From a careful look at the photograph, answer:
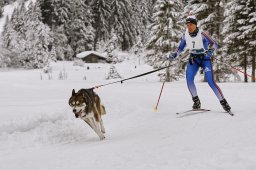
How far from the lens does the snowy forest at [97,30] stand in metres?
27.7

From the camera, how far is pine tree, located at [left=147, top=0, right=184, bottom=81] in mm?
28578

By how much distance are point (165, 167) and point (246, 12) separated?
2265cm

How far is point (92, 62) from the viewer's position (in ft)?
230

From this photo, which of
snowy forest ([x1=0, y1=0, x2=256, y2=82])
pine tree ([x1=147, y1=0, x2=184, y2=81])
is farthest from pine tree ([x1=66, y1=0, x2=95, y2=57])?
pine tree ([x1=147, y1=0, x2=184, y2=81])

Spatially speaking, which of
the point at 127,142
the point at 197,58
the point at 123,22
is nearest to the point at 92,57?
the point at 123,22

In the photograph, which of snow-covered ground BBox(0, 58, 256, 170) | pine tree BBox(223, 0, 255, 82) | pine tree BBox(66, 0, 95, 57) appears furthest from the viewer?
pine tree BBox(66, 0, 95, 57)

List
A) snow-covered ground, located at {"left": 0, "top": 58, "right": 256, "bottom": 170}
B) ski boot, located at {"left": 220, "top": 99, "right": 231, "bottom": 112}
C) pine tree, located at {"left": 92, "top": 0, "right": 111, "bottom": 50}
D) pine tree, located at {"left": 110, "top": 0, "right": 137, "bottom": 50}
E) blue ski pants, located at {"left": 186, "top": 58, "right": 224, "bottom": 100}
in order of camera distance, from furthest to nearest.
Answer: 1. pine tree, located at {"left": 110, "top": 0, "right": 137, "bottom": 50}
2. pine tree, located at {"left": 92, "top": 0, "right": 111, "bottom": 50}
3. blue ski pants, located at {"left": 186, "top": 58, "right": 224, "bottom": 100}
4. ski boot, located at {"left": 220, "top": 99, "right": 231, "bottom": 112}
5. snow-covered ground, located at {"left": 0, "top": 58, "right": 256, "bottom": 170}

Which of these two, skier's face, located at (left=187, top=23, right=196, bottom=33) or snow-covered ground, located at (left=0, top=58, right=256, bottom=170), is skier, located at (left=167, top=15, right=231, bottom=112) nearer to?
skier's face, located at (left=187, top=23, right=196, bottom=33)

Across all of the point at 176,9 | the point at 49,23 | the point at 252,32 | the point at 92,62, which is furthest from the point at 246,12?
the point at 49,23

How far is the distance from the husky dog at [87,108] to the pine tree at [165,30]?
21.6 metres

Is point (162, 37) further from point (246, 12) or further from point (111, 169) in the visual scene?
point (111, 169)

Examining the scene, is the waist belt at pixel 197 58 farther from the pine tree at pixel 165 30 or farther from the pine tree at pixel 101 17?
the pine tree at pixel 101 17

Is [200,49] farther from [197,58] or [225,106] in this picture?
[225,106]

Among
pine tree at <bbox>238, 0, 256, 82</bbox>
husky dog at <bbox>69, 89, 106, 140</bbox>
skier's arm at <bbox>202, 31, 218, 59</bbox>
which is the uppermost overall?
pine tree at <bbox>238, 0, 256, 82</bbox>
